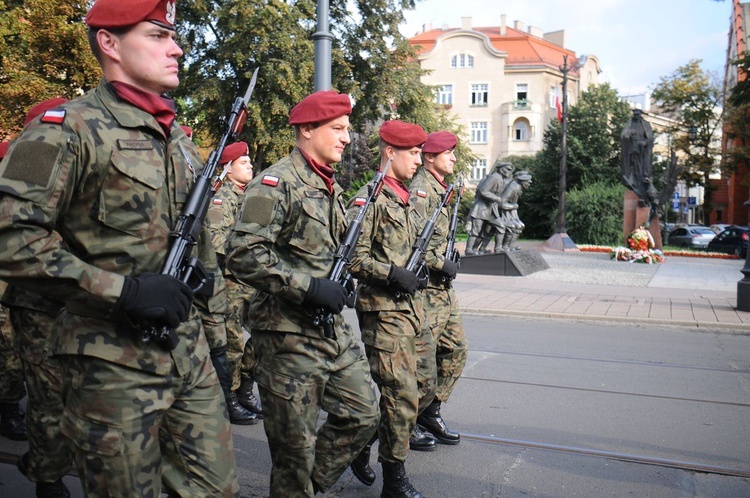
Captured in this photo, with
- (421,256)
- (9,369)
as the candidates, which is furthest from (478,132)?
(9,369)

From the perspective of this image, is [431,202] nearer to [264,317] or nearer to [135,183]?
[264,317]

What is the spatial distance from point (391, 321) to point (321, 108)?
128 cm

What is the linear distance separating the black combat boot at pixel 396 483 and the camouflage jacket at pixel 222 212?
2.54 metres

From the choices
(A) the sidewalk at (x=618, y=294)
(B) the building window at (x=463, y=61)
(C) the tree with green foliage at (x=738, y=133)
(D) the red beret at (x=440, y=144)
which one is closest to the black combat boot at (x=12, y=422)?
(D) the red beret at (x=440, y=144)

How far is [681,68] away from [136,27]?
54.6 meters

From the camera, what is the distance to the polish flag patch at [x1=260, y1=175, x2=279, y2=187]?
3678mm

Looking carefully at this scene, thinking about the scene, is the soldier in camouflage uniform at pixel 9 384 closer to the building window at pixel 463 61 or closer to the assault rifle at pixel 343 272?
the assault rifle at pixel 343 272

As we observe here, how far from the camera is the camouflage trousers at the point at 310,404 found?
3.54 meters

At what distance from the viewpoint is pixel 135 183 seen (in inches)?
100

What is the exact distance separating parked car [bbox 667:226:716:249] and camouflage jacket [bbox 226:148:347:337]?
3755 centimetres

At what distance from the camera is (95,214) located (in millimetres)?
2512

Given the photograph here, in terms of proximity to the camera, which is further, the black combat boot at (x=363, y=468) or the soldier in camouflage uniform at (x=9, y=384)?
the soldier in camouflage uniform at (x=9, y=384)

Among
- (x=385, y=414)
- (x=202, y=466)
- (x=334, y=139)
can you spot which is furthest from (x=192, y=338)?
(x=385, y=414)

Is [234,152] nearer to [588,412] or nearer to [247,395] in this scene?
[247,395]
